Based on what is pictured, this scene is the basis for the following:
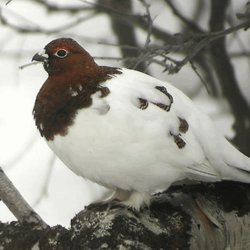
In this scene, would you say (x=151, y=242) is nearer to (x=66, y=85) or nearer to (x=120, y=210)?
(x=120, y=210)

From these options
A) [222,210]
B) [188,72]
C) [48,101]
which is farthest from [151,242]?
[188,72]

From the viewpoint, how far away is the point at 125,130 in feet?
5.71

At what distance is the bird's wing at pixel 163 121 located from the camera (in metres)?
1.76

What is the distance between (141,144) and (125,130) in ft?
0.15

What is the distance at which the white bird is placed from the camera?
1756 mm

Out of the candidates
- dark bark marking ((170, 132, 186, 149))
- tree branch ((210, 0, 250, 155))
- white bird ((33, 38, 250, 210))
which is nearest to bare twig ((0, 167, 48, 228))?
white bird ((33, 38, 250, 210))

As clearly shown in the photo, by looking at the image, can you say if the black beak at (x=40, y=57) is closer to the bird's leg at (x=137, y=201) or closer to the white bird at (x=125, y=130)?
the white bird at (x=125, y=130)

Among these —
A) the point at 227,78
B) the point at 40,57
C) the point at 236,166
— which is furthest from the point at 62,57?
the point at 227,78

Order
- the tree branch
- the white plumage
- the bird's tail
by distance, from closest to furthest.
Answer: the white plumage, the bird's tail, the tree branch

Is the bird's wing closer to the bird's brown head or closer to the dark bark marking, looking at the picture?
the dark bark marking

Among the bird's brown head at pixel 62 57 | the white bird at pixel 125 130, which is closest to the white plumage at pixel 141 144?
the white bird at pixel 125 130

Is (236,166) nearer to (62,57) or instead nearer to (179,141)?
(179,141)

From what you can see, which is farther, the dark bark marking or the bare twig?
the bare twig

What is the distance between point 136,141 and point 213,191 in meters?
0.25
